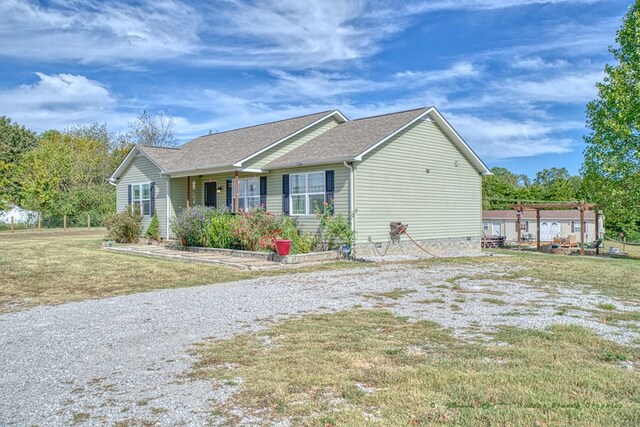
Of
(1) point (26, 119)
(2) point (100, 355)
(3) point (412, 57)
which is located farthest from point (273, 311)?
(1) point (26, 119)

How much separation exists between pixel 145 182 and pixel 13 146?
94.8 ft

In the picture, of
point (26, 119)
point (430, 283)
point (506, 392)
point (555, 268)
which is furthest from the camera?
point (26, 119)

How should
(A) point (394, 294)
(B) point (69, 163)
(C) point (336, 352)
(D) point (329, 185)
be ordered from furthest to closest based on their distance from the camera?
(B) point (69, 163) → (D) point (329, 185) → (A) point (394, 294) → (C) point (336, 352)

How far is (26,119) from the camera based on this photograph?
150ft

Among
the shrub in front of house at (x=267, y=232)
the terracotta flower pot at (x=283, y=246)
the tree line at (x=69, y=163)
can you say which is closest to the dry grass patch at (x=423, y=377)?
the terracotta flower pot at (x=283, y=246)

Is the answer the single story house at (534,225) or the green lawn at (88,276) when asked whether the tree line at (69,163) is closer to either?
the green lawn at (88,276)

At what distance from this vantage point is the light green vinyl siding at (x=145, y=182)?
69.1 feet

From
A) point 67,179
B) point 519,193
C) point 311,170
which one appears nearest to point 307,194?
point 311,170

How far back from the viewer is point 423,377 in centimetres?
421

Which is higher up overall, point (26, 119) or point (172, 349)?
point (26, 119)

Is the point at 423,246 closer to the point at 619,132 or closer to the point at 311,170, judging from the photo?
the point at 311,170

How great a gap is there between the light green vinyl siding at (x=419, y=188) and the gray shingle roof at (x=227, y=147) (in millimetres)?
4271

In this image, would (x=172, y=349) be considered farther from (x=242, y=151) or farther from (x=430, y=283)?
(x=242, y=151)

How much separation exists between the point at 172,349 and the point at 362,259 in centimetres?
963
